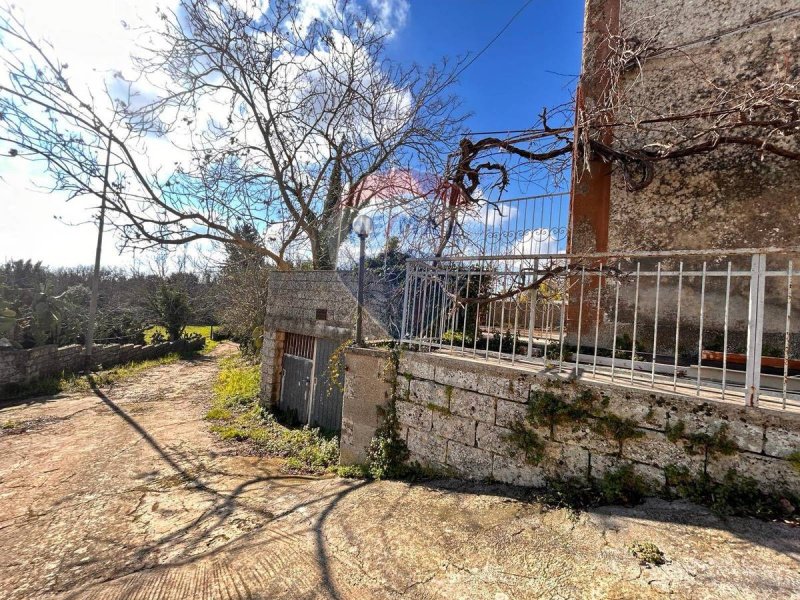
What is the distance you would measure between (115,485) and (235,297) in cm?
1196

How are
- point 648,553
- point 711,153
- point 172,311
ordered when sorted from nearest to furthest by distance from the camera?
point 648,553, point 711,153, point 172,311

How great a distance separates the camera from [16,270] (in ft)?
51.2

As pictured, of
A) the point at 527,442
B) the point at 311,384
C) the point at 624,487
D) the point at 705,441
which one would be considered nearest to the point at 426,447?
the point at 527,442

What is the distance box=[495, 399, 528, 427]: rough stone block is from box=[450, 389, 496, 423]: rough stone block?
0.19 ft

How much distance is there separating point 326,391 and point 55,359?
34.9 feet

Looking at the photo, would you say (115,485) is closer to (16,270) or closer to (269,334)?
(269,334)

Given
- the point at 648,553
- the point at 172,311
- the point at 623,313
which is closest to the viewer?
the point at 648,553

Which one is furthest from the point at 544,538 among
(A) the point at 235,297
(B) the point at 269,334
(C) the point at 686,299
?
Answer: (A) the point at 235,297

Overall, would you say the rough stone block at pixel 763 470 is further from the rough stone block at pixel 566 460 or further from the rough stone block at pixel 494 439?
the rough stone block at pixel 494 439

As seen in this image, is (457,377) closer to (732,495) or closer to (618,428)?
(618,428)

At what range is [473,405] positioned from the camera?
3.55 metres

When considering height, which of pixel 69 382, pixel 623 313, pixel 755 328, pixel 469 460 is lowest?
pixel 69 382

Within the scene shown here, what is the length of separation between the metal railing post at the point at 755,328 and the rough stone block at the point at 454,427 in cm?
200

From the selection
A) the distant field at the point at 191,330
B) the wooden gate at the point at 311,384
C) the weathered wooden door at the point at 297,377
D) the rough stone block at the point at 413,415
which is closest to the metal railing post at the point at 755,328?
the rough stone block at the point at 413,415
